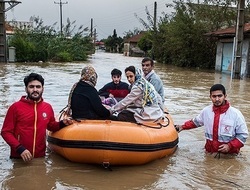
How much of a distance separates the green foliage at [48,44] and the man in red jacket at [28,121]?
23.4m

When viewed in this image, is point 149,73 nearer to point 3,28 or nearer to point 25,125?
point 25,125

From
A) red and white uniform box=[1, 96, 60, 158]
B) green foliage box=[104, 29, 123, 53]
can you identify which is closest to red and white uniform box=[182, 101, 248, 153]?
red and white uniform box=[1, 96, 60, 158]

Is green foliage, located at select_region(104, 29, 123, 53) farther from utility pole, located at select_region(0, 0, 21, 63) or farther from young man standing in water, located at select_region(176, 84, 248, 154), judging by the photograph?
young man standing in water, located at select_region(176, 84, 248, 154)

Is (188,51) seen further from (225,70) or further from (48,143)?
(48,143)

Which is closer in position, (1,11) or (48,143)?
(48,143)

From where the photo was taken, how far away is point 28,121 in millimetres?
4766

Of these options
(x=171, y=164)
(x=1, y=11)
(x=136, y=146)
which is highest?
(x=1, y=11)

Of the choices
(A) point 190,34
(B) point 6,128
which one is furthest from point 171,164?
(A) point 190,34

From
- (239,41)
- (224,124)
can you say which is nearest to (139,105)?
(224,124)

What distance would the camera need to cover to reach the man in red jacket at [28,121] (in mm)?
4680

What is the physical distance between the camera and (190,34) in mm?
28609

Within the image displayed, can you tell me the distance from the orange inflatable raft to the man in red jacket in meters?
0.31

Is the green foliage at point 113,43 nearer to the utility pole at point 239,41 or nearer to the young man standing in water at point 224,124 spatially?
the utility pole at point 239,41

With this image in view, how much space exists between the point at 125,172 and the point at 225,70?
68.0ft
